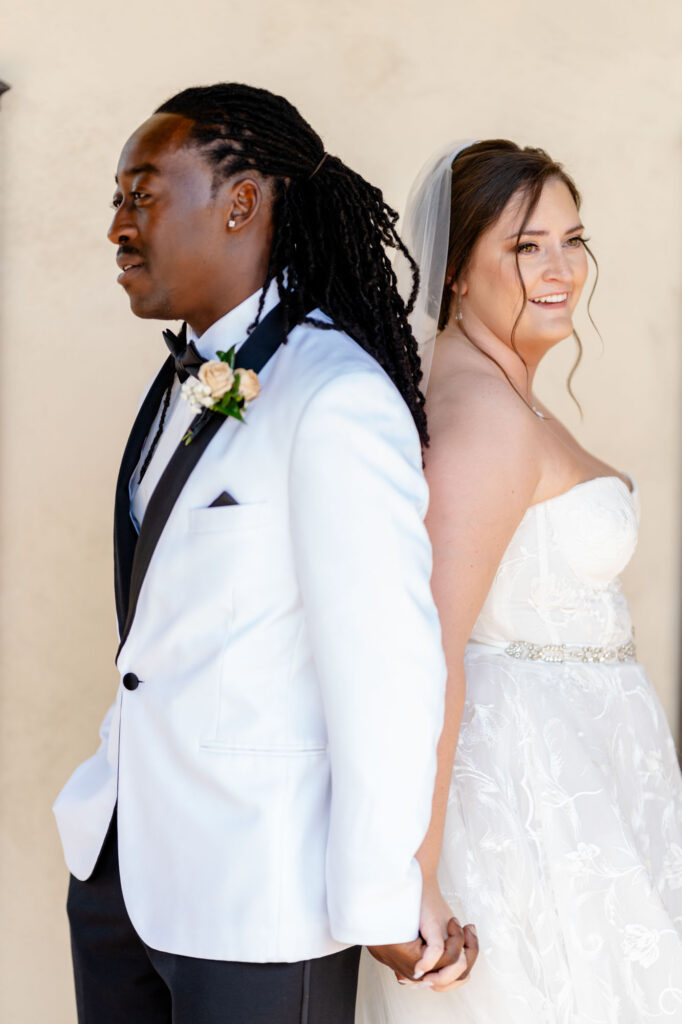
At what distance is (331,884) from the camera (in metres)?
1.41

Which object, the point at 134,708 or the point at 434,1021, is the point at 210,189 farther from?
the point at 434,1021

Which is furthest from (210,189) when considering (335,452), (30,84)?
(30,84)

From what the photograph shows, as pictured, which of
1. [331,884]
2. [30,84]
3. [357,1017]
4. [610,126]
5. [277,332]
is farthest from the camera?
[610,126]

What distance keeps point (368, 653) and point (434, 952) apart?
17.3 inches

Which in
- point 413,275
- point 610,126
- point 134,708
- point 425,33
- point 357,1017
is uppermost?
point 425,33

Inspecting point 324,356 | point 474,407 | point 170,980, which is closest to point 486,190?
point 474,407

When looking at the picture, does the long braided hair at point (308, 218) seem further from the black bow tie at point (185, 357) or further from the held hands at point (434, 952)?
the held hands at point (434, 952)

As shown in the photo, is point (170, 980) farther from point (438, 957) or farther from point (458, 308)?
point (458, 308)

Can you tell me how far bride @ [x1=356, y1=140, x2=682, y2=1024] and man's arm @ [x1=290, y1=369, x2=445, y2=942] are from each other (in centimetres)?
21

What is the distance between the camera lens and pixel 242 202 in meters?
1.65

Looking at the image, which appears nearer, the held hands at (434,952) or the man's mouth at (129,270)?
the held hands at (434,952)

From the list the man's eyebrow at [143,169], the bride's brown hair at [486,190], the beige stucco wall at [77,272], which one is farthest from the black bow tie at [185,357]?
the beige stucco wall at [77,272]

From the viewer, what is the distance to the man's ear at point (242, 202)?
1.64 m

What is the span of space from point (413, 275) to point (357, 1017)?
4.39 feet
